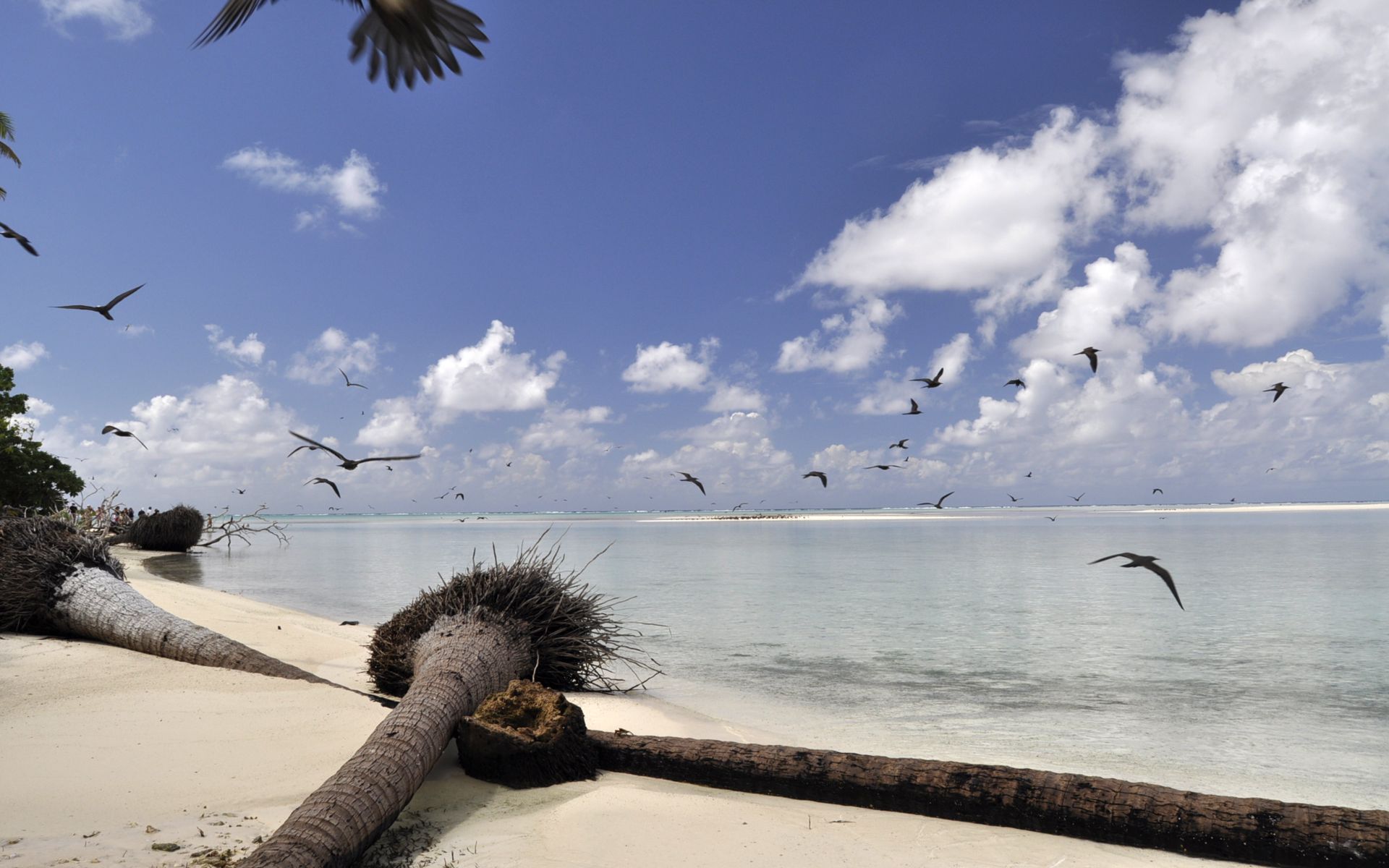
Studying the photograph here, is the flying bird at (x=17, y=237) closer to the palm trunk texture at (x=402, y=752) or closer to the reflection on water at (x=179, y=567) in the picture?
the palm trunk texture at (x=402, y=752)

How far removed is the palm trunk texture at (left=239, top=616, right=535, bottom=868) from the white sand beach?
0.30 m

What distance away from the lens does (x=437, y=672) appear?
5.88 metres

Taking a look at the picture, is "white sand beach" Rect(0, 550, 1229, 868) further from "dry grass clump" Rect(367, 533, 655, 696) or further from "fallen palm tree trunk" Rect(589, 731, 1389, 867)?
"dry grass clump" Rect(367, 533, 655, 696)

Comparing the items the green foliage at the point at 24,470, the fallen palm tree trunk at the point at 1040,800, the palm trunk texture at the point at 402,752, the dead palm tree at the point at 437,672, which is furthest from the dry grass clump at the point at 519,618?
the green foliage at the point at 24,470

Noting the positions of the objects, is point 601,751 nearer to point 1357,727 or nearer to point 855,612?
point 1357,727

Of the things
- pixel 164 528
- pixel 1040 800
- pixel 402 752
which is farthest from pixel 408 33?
pixel 164 528

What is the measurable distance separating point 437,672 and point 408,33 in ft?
16.0

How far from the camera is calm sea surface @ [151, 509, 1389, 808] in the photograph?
7.27 meters

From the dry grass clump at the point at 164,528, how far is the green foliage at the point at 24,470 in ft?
14.3

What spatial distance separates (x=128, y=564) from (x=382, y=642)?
2063cm

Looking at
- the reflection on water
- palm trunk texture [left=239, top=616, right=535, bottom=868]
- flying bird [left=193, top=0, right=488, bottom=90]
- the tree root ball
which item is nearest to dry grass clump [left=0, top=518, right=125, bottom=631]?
palm trunk texture [left=239, top=616, right=535, bottom=868]

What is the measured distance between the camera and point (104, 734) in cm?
568

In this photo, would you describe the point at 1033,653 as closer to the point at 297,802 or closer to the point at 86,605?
the point at 297,802

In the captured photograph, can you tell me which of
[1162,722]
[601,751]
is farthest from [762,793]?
[1162,722]
